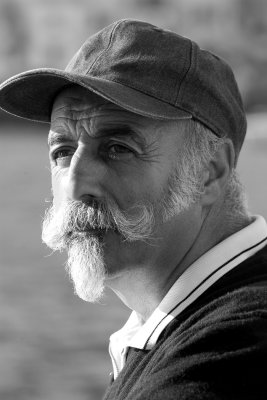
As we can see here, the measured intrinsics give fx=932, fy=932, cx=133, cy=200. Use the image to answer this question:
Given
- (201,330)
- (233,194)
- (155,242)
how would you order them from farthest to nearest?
(233,194) < (155,242) < (201,330)

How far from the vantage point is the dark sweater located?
1.64 meters

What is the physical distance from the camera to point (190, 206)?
2.17 metres

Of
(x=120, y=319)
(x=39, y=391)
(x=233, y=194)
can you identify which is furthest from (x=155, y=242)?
(x=120, y=319)

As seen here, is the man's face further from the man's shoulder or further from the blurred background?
the blurred background

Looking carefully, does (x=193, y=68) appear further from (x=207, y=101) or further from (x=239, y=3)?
(x=239, y=3)

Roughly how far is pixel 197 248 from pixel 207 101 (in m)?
0.34

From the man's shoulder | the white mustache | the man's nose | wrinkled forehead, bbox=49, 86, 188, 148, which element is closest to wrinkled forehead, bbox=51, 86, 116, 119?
wrinkled forehead, bbox=49, 86, 188, 148

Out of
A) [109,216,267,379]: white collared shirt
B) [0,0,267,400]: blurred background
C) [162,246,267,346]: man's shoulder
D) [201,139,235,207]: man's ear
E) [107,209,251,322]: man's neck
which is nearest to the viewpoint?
[162,246,267,346]: man's shoulder

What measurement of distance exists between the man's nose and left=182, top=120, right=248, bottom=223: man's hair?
212 millimetres

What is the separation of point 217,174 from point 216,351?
2.08 ft

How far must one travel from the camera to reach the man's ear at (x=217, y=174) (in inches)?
86.7

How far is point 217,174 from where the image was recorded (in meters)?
2.22

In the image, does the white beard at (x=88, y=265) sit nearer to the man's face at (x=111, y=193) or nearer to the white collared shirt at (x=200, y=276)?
the man's face at (x=111, y=193)

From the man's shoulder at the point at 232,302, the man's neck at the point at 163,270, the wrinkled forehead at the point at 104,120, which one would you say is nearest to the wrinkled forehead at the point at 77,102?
the wrinkled forehead at the point at 104,120
